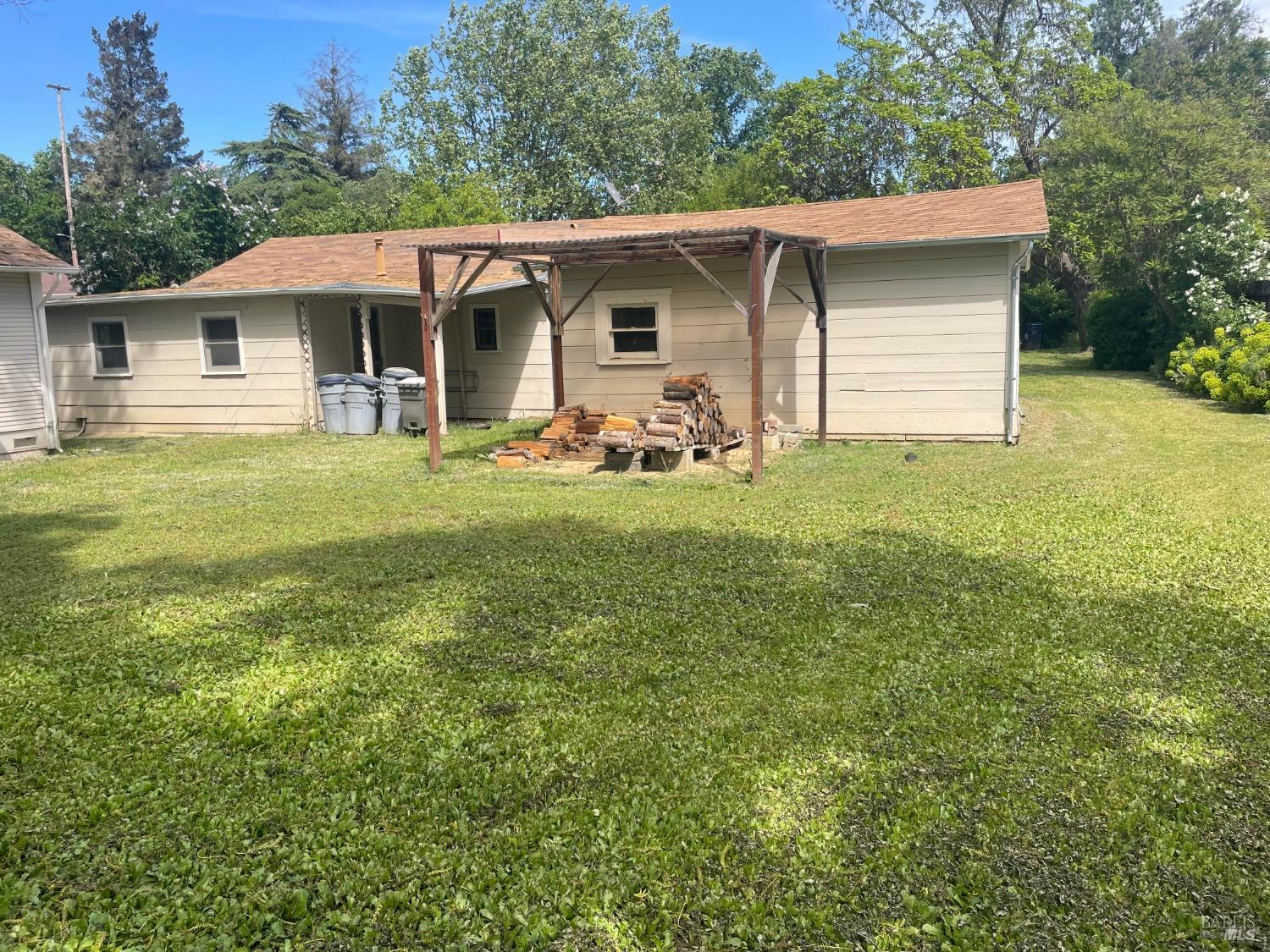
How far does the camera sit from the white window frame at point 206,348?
610 inches

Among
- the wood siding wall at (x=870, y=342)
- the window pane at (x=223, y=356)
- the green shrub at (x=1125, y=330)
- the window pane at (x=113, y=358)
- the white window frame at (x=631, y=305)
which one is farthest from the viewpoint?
the green shrub at (x=1125, y=330)

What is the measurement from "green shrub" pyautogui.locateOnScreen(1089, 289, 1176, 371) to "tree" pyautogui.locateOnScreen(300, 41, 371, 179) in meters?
40.1

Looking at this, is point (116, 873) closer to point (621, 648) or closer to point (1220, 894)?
point (621, 648)

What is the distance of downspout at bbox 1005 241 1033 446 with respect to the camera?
12000mm

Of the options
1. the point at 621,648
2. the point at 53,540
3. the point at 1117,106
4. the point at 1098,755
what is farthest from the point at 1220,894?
the point at 1117,106

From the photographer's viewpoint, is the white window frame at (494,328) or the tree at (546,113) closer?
the white window frame at (494,328)

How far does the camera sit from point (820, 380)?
491 inches

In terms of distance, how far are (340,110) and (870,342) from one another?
46662mm

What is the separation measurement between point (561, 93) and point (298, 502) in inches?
1367

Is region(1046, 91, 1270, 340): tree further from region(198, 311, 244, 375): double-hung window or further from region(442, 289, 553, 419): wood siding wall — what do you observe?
region(198, 311, 244, 375): double-hung window

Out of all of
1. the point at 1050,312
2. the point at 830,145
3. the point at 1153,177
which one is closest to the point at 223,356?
the point at 1153,177

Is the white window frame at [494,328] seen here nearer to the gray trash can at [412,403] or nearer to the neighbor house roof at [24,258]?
the gray trash can at [412,403]

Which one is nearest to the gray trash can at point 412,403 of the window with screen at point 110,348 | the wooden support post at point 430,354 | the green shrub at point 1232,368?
the wooden support post at point 430,354

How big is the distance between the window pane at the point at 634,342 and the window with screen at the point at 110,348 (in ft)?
28.6
